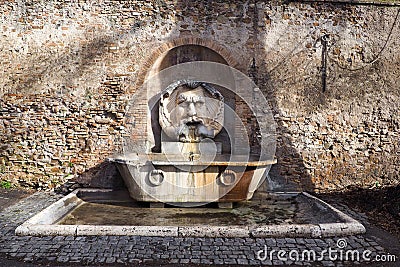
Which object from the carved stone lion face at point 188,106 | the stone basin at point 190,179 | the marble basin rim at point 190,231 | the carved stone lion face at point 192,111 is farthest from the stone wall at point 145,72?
the marble basin rim at point 190,231

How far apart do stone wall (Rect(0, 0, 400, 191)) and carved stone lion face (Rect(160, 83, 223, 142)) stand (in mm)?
694

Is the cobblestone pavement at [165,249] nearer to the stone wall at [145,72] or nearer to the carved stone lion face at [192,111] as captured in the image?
Answer: the stone wall at [145,72]

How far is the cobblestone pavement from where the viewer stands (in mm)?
3688

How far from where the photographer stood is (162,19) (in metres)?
7.05

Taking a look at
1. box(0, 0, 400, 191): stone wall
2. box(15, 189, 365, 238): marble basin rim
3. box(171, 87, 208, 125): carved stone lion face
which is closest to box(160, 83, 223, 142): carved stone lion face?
box(171, 87, 208, 125): carved stone lion face

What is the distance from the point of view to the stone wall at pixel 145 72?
7.01 meters

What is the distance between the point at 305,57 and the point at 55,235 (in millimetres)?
5373

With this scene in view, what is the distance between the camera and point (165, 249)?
395 cm

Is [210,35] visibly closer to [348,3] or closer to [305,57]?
[305,57]

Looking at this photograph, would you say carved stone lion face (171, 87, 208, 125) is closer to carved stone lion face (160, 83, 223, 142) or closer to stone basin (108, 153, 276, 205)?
carved stone lion face (160, 83, 223, 142)

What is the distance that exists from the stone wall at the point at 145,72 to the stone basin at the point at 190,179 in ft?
5.06

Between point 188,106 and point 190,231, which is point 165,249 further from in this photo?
point 188,106

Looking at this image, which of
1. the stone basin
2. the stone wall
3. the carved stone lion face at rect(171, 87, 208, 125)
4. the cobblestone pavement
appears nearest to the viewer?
the cobblestone pavement

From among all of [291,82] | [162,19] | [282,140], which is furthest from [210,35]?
[282,140]
